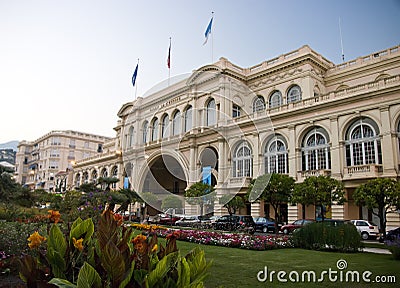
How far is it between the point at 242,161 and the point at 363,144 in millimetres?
12417


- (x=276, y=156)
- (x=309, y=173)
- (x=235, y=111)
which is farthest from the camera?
(x=235, y=111)

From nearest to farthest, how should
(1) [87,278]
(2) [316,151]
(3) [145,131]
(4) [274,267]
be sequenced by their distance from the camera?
(1) [87,278] < (4) [274,267] < (2) [316,151] < (3) [145,131]

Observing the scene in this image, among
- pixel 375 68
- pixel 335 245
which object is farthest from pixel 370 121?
pixel 335 245

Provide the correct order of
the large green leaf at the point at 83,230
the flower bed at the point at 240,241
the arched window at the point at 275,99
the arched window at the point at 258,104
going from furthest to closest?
the arched window at the point at 258,104 < the arched window at the point at 275,99 < the flower bed at the point at 240,241 < the large green leaf at the point at 83,230

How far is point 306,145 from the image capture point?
31750 mm

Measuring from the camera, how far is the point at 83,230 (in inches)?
130

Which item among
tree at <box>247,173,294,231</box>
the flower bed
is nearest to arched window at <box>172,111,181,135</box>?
tree at <box>247,173,294,231</box>

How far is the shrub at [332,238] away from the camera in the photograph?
14.4 metres

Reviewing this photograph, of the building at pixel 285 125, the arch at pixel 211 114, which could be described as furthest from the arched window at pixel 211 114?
the building at pixel 285 125

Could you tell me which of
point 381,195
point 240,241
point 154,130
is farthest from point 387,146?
point 154,130

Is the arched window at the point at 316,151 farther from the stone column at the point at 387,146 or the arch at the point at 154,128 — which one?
the arch at the point at 154,128

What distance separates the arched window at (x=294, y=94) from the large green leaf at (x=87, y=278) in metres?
35.6

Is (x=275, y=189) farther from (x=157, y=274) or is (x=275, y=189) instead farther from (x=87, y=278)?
(x=87, y=278)

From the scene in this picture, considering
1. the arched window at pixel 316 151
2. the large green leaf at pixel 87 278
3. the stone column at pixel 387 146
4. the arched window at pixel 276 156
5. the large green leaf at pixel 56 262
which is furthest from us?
the arched window at pixel 276 156
